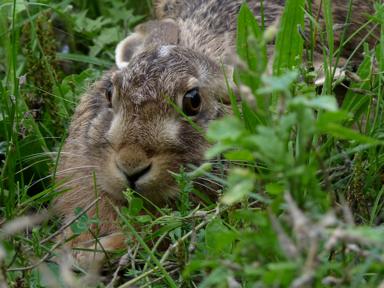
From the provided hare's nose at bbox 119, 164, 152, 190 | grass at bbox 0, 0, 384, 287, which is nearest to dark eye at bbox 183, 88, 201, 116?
grass at bbox 0, 0, 384, 287

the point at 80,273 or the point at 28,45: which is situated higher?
the point at 28,45

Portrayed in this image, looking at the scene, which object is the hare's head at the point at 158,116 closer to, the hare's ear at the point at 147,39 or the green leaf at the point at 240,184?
the hare's ear at the point at 147,39

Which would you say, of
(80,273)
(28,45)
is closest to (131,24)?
(28,45)

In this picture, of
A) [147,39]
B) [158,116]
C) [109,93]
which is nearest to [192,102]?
[158,116]

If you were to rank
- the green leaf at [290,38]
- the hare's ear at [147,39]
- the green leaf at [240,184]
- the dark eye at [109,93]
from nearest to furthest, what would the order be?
the green leaf at [240,184] → the green leaf at [290,38] → the dark eye at [109,93] → the hare's ear at [147,39]

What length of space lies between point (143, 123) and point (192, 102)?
33 centimetres

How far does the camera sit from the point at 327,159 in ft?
10.7

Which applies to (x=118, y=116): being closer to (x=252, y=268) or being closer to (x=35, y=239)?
(x=35, y=239)

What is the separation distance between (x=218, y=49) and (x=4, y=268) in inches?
79.9

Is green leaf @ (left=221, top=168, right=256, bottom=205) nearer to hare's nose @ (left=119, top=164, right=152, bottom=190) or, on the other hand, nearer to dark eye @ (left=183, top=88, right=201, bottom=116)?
hare's nose @ (left=119, top=164, right=152, bottom=190)

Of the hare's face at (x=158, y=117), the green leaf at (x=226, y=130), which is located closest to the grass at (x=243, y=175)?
the green leaf at (x=226, y=130)

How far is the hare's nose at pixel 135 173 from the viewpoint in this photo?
323 cm

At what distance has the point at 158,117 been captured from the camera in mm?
3449

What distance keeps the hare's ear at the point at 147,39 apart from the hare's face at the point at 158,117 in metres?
0.44
